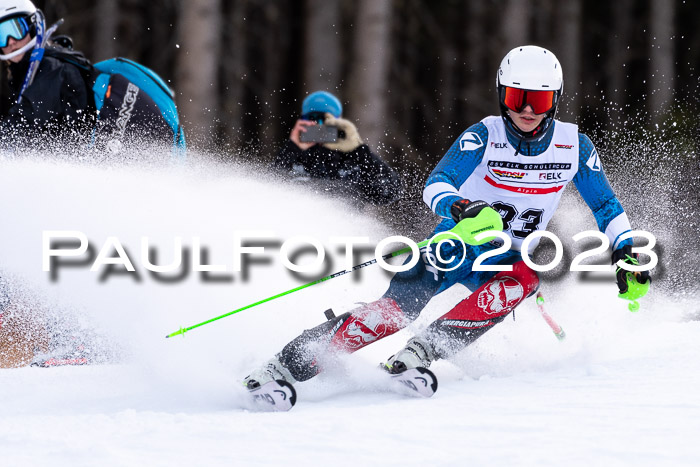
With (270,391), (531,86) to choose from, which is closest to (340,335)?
(270,391)

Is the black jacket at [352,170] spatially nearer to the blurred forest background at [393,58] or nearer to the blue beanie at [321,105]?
the blue beanie at [321,105]

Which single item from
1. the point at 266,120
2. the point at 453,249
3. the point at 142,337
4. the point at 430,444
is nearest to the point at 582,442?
the point at 430,444

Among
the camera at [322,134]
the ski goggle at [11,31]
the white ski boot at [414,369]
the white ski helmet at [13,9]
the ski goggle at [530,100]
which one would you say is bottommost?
the white ski boot at [414,369]

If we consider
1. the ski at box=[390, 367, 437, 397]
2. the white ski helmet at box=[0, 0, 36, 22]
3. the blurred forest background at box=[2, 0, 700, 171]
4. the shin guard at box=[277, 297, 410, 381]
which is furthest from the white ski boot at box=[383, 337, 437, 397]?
the blurred forest background at box=[2, 0, 700, 171]

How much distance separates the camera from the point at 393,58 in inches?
763

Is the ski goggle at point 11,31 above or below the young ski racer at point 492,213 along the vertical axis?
above

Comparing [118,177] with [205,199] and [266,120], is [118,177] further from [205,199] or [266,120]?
[266,120]

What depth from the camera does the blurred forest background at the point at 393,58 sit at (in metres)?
11.9

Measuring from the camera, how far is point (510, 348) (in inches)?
190

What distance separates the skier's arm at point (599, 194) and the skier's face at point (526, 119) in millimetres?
357

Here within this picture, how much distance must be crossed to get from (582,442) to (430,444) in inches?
20.5

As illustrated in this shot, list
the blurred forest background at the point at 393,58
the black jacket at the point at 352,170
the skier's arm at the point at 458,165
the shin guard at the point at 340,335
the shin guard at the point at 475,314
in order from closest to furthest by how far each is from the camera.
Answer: the shin guard at the point at 340,335
the shin guard at the point at 475,314
the skier's arm at the point at 458,165
the black jacket at the point at 352,170
the blurred forest background at the point at 393,58

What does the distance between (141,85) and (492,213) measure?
254 centimetres

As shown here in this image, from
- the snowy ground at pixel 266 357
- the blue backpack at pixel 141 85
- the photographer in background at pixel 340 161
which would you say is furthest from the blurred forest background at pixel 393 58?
the snowy ground at pixel 266 357
